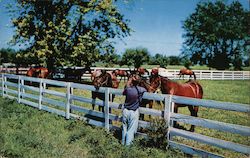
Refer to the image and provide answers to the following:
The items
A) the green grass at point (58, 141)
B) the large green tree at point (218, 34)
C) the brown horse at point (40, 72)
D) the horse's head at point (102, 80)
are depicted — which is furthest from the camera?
the large green tree at point (218, 34)

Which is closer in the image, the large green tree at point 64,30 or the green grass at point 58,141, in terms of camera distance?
the green grass at point 58,141

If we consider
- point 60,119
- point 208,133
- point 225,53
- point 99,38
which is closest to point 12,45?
point 99,38

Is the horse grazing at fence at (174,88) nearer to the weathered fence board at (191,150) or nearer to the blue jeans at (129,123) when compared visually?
the blue jeans at (129,123)

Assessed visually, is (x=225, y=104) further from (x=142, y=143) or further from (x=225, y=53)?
(x=225, y=53)

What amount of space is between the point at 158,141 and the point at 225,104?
6.56 feet

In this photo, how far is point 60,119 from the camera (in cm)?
1146

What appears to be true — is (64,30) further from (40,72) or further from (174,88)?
(174,88)

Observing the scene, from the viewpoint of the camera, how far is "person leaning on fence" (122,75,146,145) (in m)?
7.87

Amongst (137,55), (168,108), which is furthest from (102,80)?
(137,55)

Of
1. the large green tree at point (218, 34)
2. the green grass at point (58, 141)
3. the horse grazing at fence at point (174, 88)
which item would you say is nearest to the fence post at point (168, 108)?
the green grass at point (58, 141)

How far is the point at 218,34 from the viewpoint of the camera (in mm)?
67062

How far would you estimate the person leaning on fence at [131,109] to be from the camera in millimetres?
7871

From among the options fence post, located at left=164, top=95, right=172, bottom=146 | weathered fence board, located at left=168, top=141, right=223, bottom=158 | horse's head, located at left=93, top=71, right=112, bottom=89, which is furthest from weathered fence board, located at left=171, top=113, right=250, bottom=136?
horse's head, located at left=93, top=71, right=112, bottom=89

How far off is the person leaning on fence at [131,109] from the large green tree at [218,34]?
61602 millimetres
